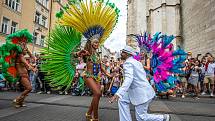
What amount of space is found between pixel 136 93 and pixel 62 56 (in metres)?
2.86

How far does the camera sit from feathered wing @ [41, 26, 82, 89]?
21.2 feet

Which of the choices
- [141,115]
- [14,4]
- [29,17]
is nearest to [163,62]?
[141,115]

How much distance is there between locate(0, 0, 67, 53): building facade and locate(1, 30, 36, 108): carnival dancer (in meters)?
12.9

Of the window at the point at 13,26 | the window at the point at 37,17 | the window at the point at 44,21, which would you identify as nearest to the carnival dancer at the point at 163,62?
the window at the point at 13,26

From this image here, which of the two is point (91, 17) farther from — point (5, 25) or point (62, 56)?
point (5, 25)

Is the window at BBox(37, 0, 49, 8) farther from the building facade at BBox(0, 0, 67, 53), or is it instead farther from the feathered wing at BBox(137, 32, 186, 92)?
the feathered wing at BBox(137, 32, 186, 92)

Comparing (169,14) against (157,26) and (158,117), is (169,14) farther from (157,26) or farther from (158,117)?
(158,117)

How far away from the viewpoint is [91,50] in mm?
5508

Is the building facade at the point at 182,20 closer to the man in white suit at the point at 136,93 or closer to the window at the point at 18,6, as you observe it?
the man in white suit at the point at 136,93

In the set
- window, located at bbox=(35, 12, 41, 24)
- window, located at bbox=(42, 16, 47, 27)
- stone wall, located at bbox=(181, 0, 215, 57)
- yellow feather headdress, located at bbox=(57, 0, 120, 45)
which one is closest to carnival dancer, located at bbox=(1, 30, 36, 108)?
yellow feather headdress, located at bbox=(57, 0, 120, 45)

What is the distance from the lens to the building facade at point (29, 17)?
2397 cm

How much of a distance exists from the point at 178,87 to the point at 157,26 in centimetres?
1714

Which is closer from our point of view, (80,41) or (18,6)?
(80,41)

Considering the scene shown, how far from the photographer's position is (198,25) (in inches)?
801
